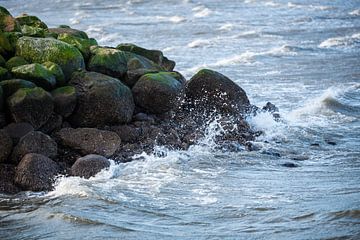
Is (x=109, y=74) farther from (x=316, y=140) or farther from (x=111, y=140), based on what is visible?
(x=316, y=140)

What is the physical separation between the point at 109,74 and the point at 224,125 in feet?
8.12

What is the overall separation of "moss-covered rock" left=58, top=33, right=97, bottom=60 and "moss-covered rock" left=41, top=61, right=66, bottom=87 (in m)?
Result: 1.25

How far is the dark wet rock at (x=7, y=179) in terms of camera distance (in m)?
11.2

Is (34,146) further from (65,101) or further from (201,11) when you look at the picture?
(201,11)

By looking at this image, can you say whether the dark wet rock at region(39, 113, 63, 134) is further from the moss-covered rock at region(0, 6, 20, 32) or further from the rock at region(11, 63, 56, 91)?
the moss-covered rock at region(0, 6, 20, 32)

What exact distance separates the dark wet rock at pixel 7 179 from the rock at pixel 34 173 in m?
0.11

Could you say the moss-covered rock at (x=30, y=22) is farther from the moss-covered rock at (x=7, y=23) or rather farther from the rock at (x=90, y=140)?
the rock at (x=90, y=140)

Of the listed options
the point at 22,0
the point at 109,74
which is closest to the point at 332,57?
the point at 109,74

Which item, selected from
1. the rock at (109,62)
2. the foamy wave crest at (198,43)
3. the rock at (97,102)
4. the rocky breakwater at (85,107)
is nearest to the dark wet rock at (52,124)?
the rocky breakwater at (85,107)

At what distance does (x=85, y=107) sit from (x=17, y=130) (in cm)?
140

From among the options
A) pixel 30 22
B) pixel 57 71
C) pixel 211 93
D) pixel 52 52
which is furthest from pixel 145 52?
pixel 57 71

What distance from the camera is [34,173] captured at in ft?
36.9

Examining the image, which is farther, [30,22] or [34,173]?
[30,22]

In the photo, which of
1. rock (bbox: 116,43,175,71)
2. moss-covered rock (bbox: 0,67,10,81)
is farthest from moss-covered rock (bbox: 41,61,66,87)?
rock (bbox: 116,43,175,71)
